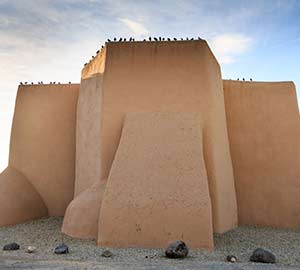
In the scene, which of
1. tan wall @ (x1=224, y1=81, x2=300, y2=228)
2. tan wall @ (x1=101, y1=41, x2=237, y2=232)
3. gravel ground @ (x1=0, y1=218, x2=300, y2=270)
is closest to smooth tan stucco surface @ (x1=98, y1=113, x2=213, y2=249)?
gravel ground @ (x1=0, y1=218, x2=300, y2=270)

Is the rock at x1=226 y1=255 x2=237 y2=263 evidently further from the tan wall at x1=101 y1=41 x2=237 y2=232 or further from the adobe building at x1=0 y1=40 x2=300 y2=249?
the tan wall at x1=101 y1=41 x2=237 y2=232

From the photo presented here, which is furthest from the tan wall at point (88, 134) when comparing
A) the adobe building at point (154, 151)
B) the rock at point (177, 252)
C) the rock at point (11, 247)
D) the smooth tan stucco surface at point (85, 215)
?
the rock at point (177, 252)

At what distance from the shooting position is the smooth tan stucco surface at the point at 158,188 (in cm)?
658

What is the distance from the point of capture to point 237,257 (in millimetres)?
5973

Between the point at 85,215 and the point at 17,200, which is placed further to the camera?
the point at 17,200

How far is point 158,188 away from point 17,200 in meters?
4.87

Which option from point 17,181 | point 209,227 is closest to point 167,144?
point 209,227

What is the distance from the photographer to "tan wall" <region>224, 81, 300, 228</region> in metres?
9.48

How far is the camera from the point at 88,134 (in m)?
9.12

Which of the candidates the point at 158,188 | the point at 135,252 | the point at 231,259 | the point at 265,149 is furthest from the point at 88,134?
the point at 265,149

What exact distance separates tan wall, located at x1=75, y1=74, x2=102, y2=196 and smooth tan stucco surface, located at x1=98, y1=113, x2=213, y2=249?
1099mm

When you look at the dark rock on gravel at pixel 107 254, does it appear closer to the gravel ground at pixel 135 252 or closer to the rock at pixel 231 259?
the gravel ground at pixel 135 252

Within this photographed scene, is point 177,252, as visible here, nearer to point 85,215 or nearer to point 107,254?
point 107,254

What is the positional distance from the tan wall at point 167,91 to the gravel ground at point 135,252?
888 mm
